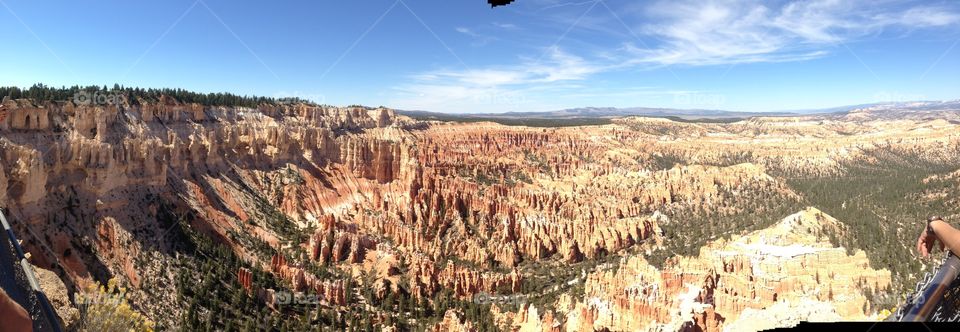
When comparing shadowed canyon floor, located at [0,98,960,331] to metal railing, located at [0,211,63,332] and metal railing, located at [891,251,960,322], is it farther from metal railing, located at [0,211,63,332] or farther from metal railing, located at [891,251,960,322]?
metal railing, located at [0,211,63,332]

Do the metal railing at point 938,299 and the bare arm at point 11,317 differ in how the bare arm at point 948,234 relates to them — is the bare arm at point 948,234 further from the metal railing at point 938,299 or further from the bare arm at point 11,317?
the bare arm at point 11,317

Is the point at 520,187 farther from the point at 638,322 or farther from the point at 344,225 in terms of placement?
the point at 638,322

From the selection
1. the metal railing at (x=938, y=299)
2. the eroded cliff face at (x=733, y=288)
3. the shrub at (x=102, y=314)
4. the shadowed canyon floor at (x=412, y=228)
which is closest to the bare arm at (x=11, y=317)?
the metal railing at (x=938, y=299)

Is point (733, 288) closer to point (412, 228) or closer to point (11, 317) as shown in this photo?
point (11, 317)

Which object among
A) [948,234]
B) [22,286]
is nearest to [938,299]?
[948,234]

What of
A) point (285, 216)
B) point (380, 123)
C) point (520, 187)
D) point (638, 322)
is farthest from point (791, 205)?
point (380, 123)

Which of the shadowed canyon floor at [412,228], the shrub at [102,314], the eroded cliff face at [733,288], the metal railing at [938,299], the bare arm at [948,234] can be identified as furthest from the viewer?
the shadowed canyon floor at [412,228]

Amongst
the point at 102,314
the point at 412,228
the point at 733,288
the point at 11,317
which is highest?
the point at 11,317
